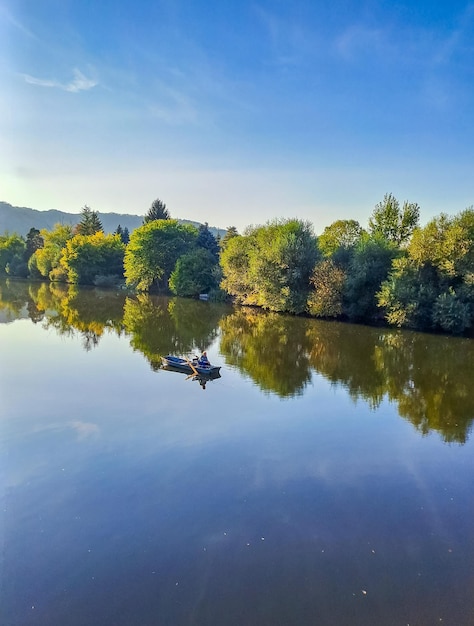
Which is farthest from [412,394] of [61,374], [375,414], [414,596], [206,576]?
[61,374]

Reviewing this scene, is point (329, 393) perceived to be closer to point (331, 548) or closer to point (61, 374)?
point (331, 548)

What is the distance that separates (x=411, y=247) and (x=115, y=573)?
1355 inches

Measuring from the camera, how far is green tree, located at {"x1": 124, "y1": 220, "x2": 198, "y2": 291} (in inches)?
2393

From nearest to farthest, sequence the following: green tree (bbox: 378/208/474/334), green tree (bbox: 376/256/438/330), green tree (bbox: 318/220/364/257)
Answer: green tree (bbox: 378/208/474/334) < green tree (bbox: 376/256/438/330) < green tree (bbox: 318/220/364/257)

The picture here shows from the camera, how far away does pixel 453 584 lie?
7.38 m

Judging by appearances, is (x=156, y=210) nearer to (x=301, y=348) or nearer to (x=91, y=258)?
(x=91, y=258)

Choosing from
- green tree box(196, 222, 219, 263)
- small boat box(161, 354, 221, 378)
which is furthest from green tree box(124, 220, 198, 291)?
small boat box(161, 354, 221, 378)

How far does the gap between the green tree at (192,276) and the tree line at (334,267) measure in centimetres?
13

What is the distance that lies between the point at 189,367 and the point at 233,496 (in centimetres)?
1021

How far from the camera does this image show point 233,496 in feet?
32.8

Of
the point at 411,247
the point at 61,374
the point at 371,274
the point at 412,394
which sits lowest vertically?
the point at 61,374

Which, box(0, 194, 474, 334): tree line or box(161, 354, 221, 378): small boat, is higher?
box(0, 194, 474, 334): tree line

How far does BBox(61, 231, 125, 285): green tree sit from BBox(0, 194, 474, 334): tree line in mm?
219

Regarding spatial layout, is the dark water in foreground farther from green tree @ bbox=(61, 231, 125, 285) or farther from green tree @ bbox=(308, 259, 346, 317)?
green tree @ bbox=(61, 231, 125, 285)
